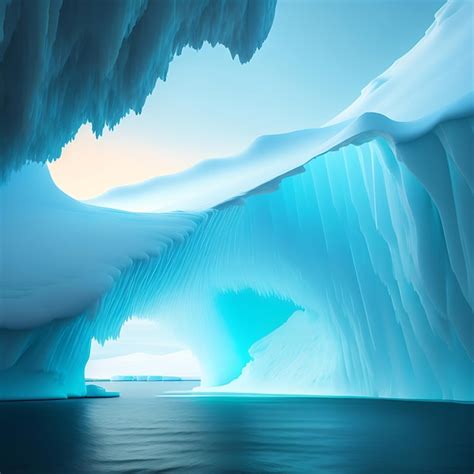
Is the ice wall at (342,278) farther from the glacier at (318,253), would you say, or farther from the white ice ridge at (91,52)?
the white ice ridge at (91,52)

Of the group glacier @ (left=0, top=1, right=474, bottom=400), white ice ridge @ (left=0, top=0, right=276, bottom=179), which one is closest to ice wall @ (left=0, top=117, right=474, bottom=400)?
glacier @ (left=0, top=1, right=474, bottom=400)

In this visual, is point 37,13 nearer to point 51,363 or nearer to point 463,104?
point 51,363

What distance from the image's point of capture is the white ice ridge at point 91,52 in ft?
22.5

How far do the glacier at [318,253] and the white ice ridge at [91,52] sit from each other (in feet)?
9.86

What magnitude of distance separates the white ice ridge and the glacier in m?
3.00

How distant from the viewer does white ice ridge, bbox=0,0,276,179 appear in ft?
22.5

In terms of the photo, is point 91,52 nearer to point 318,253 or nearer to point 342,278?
point 342,278

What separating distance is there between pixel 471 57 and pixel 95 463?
53.1 feet

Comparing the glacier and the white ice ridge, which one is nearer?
the white ice ridge

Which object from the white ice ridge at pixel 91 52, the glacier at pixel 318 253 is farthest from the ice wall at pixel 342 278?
the white ice ridge at pixel 91 52

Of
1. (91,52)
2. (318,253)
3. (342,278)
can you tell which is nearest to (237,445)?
(91,52)

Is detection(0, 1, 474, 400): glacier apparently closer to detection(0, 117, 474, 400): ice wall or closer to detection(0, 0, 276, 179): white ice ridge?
detection(0, 117, 474, 400): ice wall

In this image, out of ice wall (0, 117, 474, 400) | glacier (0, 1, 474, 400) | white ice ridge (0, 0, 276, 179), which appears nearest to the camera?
white ice ridge (0, 0, 276, 179)

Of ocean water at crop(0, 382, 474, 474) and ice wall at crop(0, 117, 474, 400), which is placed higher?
ice wall at crop(0, 117, 474, 400)
